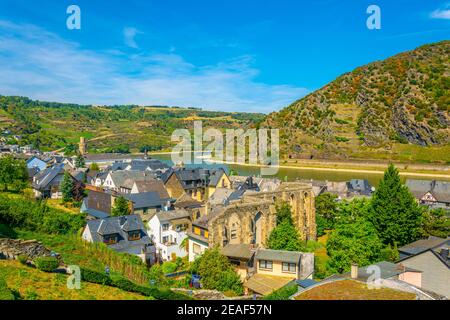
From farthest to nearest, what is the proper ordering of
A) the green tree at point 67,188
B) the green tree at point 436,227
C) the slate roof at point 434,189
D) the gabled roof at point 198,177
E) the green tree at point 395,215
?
the slate roof at point 434,189, the gabled roof at point 198,177, the green tree at point 67,188, the green tree at point 395,215, the green tree at point 436,227

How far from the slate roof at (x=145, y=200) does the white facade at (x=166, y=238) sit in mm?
6237

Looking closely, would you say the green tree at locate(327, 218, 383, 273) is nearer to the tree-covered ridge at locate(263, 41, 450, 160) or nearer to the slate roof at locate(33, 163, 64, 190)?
the slate roof at locate(33, 163, 64, 190)

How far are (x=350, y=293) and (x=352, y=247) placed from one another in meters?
11.8

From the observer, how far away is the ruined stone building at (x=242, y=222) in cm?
3031

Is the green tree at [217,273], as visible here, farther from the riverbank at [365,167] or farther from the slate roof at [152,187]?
the riverbank at [365,167]

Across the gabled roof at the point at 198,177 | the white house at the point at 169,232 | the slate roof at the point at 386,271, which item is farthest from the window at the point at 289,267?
the gabled roof at the point at 198,177

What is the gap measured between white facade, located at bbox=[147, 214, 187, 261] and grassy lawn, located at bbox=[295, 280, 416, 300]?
2014 centimetres

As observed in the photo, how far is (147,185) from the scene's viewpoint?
49.7 m

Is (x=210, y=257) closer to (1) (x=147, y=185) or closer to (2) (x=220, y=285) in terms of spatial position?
(2) (x=220, y=285)

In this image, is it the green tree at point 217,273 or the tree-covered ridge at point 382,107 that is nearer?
the green tree at point 217,273

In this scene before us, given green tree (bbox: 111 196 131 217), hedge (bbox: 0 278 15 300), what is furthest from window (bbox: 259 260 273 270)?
hedge (bbox: 0 278 15 300)

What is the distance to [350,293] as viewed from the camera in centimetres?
1534

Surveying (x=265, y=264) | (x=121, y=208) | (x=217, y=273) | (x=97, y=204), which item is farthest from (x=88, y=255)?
(x=97, y=204)
